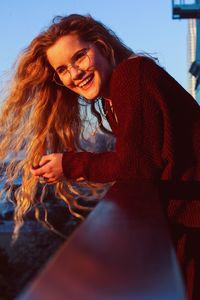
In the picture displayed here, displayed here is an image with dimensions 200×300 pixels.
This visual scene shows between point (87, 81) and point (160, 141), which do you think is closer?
point (160, 141)

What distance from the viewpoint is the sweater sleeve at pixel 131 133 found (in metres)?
1.41

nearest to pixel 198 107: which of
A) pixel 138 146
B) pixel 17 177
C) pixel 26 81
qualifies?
pixel 138 146

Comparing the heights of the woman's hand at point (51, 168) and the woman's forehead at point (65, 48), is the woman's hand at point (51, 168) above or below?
below

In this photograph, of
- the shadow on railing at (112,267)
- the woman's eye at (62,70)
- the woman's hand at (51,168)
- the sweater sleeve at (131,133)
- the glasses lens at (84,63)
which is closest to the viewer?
the shadow on railing at (112,267)

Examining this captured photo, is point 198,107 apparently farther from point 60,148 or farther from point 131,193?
point 60,148

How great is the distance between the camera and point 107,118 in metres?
2.02

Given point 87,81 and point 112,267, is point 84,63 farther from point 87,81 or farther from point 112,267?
point 112,267

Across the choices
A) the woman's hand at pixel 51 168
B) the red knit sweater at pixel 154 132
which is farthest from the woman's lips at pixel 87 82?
the red knit sweater at pixel 154 132

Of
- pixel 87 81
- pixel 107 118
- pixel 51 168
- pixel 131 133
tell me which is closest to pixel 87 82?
pixel 87 81

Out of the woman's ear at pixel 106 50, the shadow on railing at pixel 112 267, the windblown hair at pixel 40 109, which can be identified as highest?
the shadow on railing at pixel 112 267

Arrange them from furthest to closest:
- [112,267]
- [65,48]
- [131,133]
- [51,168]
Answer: [65,48] < [51,168] < [131,133] < [112,267]

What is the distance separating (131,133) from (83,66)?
0.56 metres

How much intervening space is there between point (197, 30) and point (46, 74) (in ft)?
70.0

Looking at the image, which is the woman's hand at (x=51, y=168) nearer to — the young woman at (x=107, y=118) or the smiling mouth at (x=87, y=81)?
the young woman at (x=107, y=118)
